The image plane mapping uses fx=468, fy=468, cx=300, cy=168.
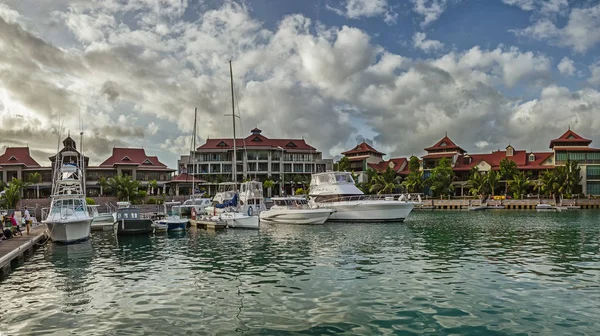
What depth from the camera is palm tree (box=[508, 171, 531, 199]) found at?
82.0 m

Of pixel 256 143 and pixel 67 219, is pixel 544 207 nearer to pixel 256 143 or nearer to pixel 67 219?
pixel 256 143

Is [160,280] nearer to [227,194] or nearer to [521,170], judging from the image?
[227,194]

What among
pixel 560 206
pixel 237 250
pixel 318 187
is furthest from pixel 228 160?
pixel 237 250

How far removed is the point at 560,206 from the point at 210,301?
73.3 metres

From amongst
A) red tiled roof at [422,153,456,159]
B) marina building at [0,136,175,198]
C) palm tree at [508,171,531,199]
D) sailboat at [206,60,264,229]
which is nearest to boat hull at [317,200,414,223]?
sailboat at [206,60,264,229]

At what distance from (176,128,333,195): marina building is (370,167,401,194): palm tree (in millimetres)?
16774

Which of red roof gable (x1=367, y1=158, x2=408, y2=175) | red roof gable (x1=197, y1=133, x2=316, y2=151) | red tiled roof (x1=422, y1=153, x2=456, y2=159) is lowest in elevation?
red roof gable (x1=367, y1=158, x2=408, y2=175)

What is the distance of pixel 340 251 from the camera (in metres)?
26.1

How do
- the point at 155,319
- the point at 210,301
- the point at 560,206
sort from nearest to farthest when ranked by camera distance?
the point at 155,319 < the point at 210,301 < the point at 560,206

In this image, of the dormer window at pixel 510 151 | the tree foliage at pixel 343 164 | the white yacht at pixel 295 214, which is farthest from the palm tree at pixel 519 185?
the white yacht at pixel 295 214

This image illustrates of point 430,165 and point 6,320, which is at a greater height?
point 430,165

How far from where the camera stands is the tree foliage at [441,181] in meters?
87.4

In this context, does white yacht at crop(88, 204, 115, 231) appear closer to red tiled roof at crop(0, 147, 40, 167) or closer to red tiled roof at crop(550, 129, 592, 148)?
red tiled roof at crop(0, 147, 40, 167)

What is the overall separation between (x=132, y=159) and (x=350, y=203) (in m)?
58.8
